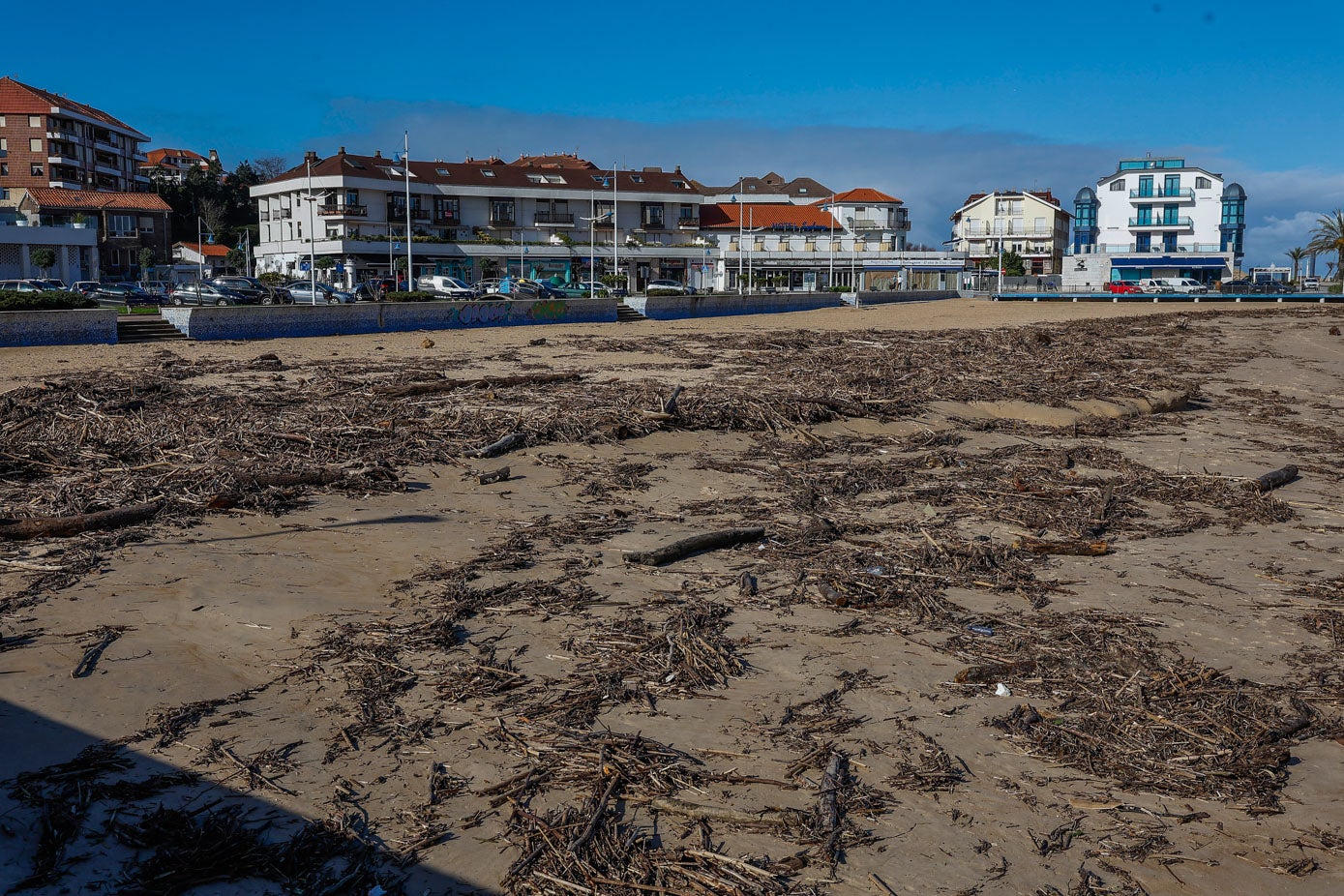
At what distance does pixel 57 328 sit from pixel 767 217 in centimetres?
7171

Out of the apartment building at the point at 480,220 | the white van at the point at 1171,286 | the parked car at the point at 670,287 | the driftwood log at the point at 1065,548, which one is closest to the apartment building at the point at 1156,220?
the white van at the point at 1171,286

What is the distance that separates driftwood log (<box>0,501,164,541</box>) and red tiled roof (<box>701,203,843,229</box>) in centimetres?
8168

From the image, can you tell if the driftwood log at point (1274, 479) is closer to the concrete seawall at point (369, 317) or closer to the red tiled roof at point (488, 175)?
the concrete seawall at point (369, 317)

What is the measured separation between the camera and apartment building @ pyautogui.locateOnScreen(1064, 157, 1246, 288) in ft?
295

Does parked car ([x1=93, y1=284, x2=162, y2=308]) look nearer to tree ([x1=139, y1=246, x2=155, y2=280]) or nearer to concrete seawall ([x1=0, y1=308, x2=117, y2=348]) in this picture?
concrete seawall ([x1=0, y1=308, x2=117, y2=348])

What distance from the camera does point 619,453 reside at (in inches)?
476

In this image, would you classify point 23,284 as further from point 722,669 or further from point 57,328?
point 722,669

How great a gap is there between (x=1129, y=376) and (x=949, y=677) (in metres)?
16.3

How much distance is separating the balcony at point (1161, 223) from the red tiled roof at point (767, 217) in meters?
28.0

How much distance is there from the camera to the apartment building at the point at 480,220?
73625 mm

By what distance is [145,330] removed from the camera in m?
28.0

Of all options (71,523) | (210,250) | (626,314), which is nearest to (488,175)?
(210,250)

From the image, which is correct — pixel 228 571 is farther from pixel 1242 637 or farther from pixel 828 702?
pixel 1242 637

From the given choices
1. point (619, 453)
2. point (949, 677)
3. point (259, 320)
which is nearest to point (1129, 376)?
point (619, 453)
